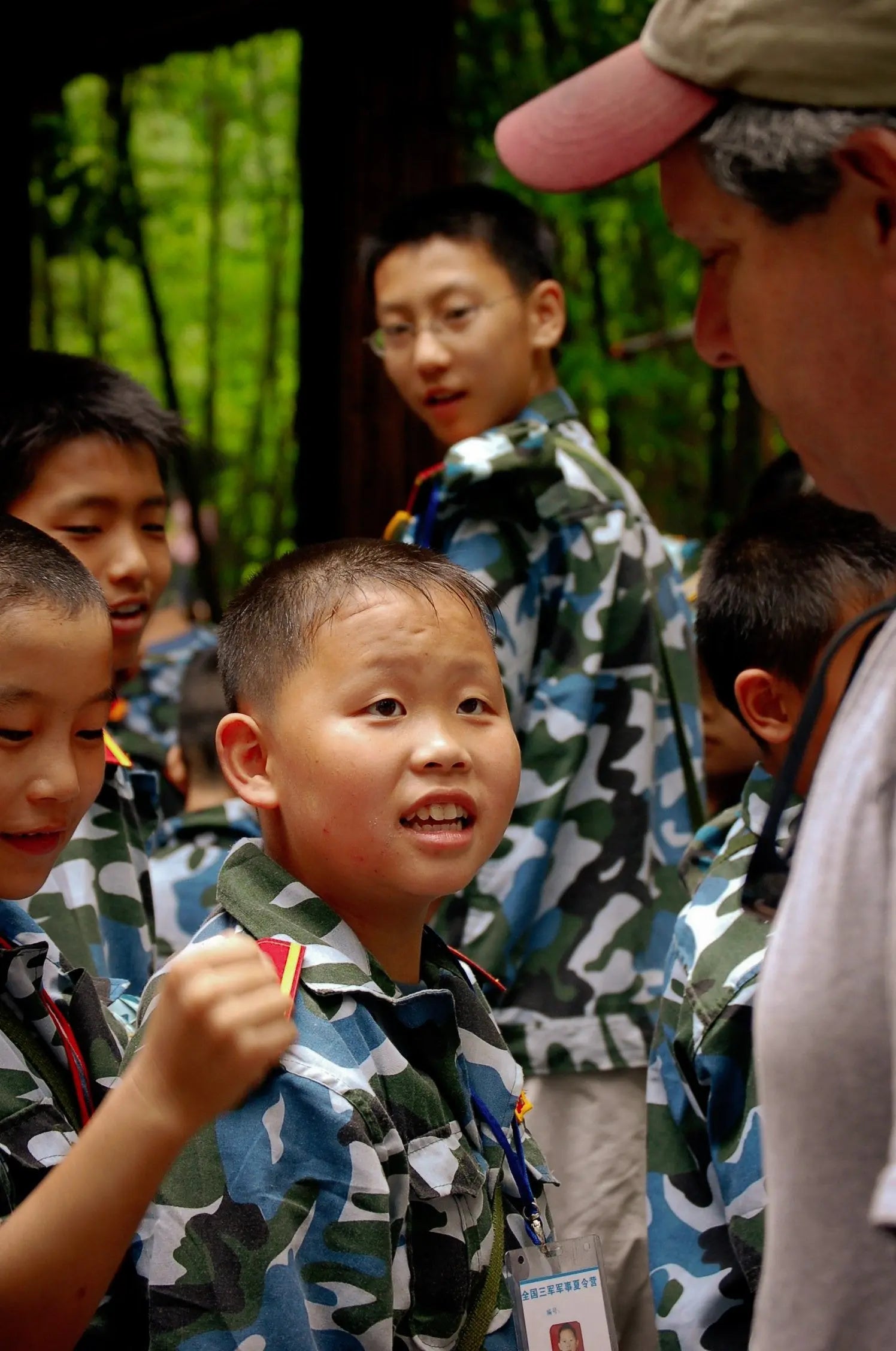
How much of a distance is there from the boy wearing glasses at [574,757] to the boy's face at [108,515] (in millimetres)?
642

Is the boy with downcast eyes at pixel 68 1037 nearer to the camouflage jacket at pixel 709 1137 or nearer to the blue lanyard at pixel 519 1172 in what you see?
the blue lanyard at pixel 519 1172

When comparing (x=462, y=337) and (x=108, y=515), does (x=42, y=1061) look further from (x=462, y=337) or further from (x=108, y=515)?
(x=462, y=337)

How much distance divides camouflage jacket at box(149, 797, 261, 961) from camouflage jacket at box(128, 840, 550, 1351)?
1595 millimetres

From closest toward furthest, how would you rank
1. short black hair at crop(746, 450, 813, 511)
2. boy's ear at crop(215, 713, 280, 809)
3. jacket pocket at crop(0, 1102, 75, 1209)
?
jacket pocket at crop(0, 1102, 75, 1209) → boy's ear at crop(215, 713, 280, 809) → short black hair at crop(746, 450, 813, 511)

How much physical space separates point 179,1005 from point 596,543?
85.5 inches

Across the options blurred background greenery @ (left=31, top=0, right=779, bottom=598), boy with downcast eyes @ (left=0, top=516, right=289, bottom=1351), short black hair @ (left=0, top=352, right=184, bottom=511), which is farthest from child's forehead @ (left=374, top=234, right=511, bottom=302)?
boy with downcast eyes @ (left=0, top=516, right=289, bottom=1351)

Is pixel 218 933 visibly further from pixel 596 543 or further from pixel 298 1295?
pixel 596 543

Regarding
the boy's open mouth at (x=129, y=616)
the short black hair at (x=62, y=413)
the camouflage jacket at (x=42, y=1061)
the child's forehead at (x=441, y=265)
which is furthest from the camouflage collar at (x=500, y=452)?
the camouflage jacket at (x=42, y=1061)

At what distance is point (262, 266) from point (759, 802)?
27.7 feet

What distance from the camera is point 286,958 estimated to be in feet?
5.77

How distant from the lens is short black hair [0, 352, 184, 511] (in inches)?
112

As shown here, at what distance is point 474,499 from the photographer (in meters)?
3.24

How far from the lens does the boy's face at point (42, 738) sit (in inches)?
75.7

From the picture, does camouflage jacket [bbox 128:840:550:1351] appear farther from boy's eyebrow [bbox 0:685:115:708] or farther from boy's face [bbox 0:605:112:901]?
boy's eyebrow [bbox 0:685:115:708]
